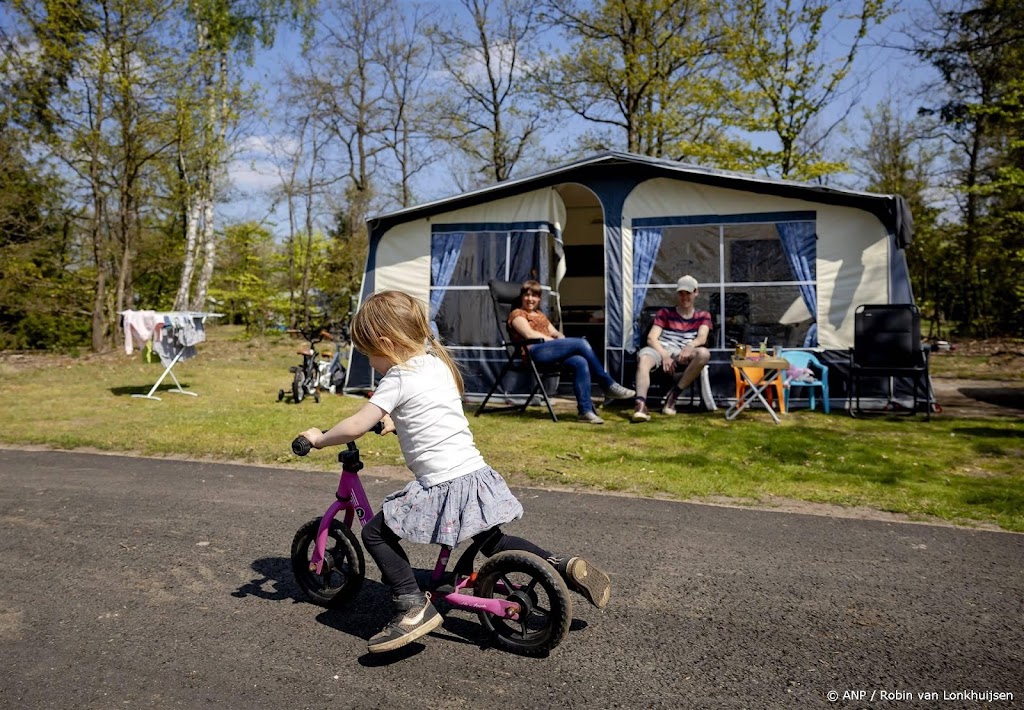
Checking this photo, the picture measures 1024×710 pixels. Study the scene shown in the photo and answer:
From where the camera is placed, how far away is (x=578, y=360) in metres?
7.54

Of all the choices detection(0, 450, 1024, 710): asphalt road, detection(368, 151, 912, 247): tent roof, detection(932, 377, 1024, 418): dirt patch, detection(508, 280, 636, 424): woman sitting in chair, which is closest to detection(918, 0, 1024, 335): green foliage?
detection(932, 377, 1024, 418): dirt patch

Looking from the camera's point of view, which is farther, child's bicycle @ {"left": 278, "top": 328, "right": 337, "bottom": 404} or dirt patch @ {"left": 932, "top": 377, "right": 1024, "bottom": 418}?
child's bicycle @ {"left": 278, "top": 328, "right": 337, "bottom": 404}

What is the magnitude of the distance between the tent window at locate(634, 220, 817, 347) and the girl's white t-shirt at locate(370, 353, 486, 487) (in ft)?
21.6

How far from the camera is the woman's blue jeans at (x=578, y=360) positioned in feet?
24.6

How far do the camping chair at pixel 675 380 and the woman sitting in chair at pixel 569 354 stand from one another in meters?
0.75

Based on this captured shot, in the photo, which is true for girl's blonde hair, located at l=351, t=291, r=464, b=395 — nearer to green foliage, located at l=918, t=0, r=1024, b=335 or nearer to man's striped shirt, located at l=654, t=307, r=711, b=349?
man's striped shirt, located at l=654, t=307, r=711, b=349

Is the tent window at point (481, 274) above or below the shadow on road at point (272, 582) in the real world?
above

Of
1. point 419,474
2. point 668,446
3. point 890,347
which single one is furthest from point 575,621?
point 890,347

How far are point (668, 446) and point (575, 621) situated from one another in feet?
11.8

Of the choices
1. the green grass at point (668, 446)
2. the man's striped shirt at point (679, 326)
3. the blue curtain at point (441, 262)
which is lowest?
the green grass at point (668, 446)

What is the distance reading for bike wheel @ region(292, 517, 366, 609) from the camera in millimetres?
2834

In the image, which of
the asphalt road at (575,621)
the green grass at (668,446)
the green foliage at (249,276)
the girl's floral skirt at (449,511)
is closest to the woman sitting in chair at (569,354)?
the green grass at (668,446)

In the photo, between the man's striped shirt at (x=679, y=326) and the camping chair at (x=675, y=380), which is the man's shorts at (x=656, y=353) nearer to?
the man's striped shirt at (x=679, y=326)

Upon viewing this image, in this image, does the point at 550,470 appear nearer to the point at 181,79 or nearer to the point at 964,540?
the point at 964,540
